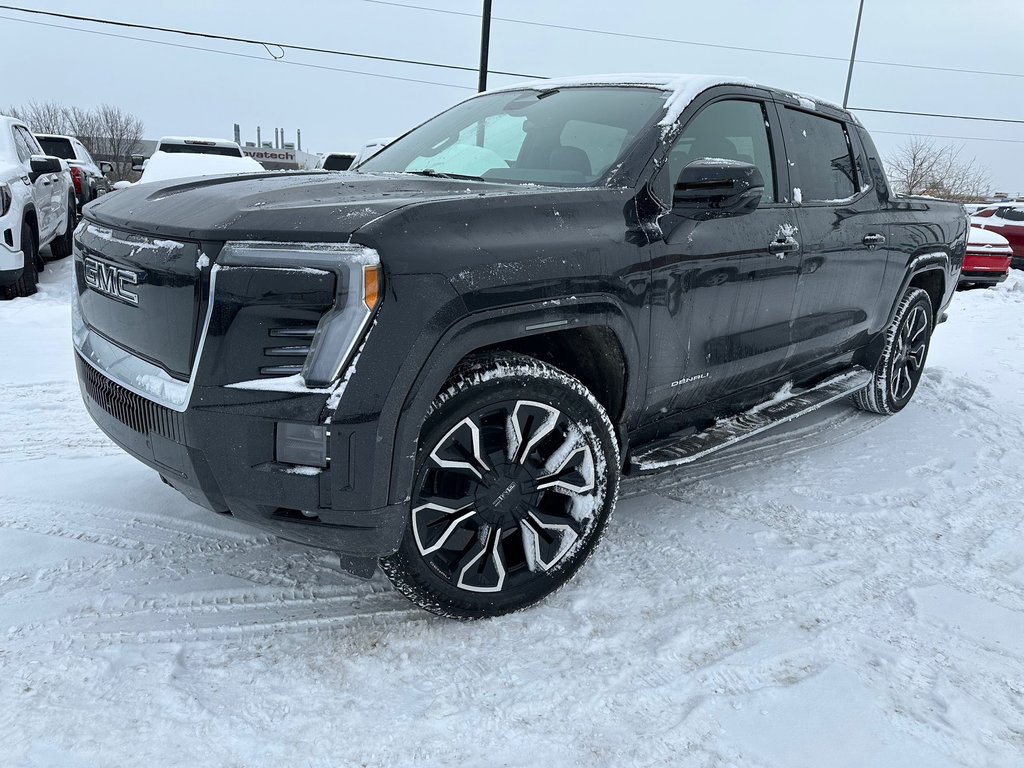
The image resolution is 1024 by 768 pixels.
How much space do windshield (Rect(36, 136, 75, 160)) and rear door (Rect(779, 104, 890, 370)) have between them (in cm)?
1525

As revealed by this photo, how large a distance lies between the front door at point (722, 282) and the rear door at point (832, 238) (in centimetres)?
16

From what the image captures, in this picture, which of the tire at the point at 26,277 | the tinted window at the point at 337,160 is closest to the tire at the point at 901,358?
the tinted window at the point at 337,160

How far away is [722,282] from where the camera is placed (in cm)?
315

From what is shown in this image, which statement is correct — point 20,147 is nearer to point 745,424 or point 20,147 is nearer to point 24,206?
point 24,206

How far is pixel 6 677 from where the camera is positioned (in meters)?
2.19

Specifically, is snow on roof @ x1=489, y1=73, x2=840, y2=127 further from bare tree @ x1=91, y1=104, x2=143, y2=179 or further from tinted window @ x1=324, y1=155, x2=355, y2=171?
bare tree @ x1=91, y1=104, x2=143, y2=179

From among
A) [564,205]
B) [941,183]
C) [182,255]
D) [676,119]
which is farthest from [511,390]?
[941,183]

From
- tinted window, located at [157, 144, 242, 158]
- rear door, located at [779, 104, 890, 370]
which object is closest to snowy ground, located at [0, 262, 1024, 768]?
rear door, located at [779, 104, 890, 370]

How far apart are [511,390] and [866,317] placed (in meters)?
2.90

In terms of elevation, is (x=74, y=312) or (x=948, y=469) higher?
(x=74, y=312)

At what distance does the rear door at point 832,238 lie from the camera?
3.77m

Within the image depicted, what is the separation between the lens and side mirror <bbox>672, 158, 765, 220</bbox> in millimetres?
2799

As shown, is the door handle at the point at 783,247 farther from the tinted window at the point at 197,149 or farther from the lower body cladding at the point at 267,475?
the tinted window at the point at 197,149

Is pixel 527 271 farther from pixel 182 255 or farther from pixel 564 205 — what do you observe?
pixel 182 255
